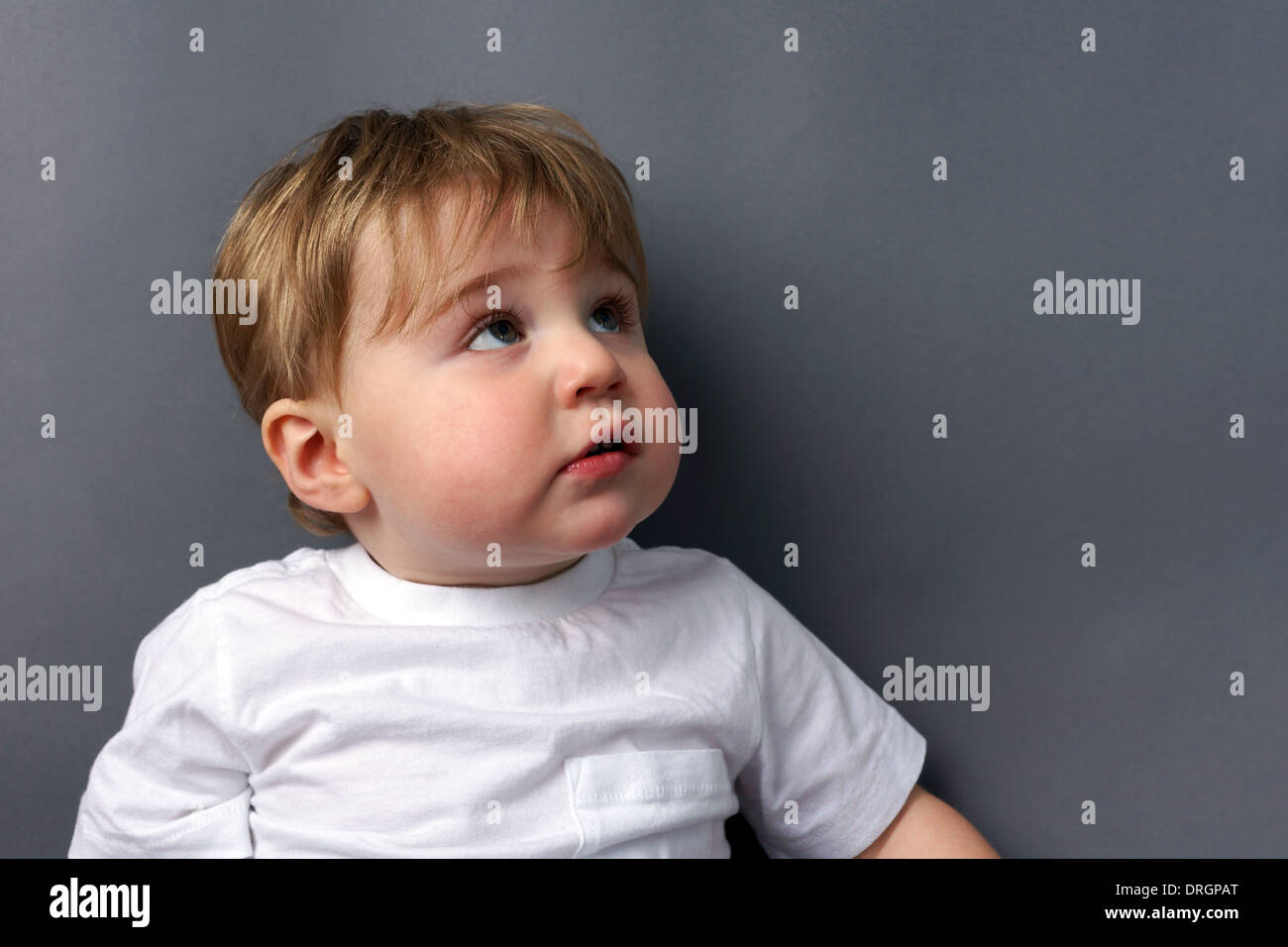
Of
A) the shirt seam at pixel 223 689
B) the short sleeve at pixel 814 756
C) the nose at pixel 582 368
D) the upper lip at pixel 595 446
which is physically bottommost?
the short sleeve at pixel 814 756

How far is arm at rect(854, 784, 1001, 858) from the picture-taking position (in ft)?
3.39

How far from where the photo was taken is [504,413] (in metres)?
0.84

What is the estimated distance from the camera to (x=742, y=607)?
3.42 feet

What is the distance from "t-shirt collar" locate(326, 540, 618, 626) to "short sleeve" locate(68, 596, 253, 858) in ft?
0.42

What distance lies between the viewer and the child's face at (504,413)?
0.85 metres

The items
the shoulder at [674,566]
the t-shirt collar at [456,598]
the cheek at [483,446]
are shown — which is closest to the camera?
the cheek at [483,446]

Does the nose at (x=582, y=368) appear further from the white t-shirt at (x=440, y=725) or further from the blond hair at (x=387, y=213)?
the white t-shirt at (x=440, y=725)

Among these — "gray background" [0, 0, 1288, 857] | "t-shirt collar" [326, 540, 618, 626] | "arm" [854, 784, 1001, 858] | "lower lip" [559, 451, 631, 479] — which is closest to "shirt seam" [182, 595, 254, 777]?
"t-shirt collar" [326, 540, 618, 626]

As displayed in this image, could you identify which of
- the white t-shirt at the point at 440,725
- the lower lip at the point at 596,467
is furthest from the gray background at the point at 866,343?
the lower lip at the point at 596,467

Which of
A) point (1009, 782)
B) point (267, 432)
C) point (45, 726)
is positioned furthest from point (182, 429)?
point (1009, 782)

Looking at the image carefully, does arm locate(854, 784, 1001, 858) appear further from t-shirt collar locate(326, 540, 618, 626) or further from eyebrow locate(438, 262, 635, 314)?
eyebrow locate(438, 262, 635, 314)

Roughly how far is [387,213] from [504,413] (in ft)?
0.65

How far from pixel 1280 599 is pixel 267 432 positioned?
1044 millimetres

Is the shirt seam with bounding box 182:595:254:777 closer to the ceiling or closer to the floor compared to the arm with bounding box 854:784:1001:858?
closer to the ceiling
